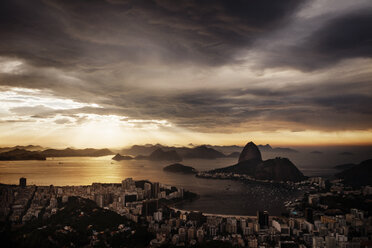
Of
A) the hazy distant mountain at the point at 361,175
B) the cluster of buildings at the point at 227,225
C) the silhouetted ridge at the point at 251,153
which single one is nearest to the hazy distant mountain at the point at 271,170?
the silhouetted ridge at the point at 251,153

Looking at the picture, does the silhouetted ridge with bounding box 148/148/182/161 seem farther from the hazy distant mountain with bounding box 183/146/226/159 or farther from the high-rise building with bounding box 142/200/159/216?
the high-rise building with bounding box 142/200/159/216

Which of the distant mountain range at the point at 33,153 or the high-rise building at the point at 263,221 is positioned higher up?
the distant mountain range at the point at 33,153

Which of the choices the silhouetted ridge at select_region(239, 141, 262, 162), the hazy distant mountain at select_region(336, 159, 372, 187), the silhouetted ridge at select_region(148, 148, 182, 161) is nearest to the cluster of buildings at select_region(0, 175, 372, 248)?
the hazy distant mountain at select_region(336, 159, 372, 187)

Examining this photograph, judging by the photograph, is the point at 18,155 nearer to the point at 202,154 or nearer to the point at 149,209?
the point at 149,209

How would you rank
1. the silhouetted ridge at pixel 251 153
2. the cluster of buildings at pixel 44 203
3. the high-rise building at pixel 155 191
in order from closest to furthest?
the cluster of buildings at pixel 44 203
the high-rise building at pixel 155 191
the silhouetted ridge at pixel 251 153

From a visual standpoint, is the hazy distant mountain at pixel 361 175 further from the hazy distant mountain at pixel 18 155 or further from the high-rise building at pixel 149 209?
the hazy distant mountain at pixel 18 155

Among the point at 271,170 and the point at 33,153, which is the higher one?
→ the point at 33,153

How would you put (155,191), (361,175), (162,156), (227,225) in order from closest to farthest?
(227,225)
(155,191)
(361,175)
(162,156)

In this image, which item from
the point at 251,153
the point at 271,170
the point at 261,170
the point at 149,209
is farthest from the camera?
the point at 251,153

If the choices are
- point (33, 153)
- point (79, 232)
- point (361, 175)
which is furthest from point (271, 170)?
point (79, 232)

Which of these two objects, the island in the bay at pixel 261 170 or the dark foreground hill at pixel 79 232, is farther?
the island in the bay at pixel 261 170

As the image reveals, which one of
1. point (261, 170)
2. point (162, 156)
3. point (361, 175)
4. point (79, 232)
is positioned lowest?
point (79, 232)

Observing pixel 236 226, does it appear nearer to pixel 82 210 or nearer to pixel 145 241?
A: pixel 145 241
